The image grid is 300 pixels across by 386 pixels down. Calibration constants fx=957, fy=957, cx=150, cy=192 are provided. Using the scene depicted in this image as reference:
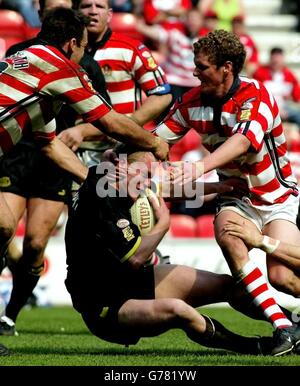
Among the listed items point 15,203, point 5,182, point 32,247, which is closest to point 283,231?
point 32,247

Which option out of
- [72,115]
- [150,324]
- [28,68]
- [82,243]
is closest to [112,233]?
[82,243]

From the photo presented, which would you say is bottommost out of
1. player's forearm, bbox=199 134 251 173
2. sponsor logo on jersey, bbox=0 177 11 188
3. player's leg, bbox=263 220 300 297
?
sponsor logo on jersey, bbox=0 177 11 188

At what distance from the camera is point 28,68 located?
569 cm

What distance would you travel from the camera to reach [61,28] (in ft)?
19.4

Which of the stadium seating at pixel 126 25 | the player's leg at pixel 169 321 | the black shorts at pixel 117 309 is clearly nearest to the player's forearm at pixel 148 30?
the stadium seating at pixel 126 25

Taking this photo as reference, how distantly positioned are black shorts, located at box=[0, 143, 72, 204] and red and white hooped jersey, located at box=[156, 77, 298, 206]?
148cm

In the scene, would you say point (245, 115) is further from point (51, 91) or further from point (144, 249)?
point (51, 91)

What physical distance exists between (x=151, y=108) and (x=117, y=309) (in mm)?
2709

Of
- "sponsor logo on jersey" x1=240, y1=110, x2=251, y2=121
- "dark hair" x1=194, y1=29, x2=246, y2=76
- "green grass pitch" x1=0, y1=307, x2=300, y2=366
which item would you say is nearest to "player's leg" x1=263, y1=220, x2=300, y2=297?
"green grass pitch" x1=0, y1=307, x2=300, y2=366

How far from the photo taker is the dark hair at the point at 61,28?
5938 millimetres

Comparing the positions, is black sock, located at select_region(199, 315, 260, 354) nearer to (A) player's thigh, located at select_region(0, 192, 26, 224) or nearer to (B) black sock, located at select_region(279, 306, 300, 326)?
(B) black sock, located at select_region(279, 306, 300, 326)

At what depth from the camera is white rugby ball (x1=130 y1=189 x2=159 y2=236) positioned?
5.89 metres

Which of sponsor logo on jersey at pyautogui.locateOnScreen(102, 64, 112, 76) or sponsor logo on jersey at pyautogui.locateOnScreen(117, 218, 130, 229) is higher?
sponsor logo on jersey at pyautogui.locateOnScreen(117, 218, 130, 229)
